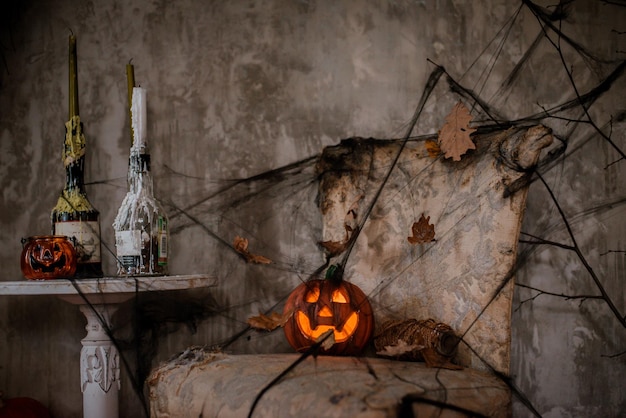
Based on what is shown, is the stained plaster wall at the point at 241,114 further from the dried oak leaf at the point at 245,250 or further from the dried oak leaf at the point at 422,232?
the dried oak leaf at the point at 422,232

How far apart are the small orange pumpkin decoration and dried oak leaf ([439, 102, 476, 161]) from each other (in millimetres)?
561

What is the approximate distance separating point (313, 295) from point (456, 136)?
72 centimetres

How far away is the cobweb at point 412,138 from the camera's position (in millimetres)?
2312

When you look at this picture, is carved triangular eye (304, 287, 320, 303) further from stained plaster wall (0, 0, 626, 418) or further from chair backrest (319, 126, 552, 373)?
stained plaster wall (0, 0, 626, 418)

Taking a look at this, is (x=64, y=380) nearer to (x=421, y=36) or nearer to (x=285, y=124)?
(x=285, y=124)

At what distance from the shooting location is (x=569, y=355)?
228cm

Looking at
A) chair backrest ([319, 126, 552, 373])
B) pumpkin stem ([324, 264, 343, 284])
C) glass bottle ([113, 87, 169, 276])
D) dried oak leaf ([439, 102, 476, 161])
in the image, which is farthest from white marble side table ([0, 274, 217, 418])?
dried oak leaf ([439, 102, 476, 161])

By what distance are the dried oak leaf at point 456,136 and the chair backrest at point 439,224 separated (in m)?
0.03

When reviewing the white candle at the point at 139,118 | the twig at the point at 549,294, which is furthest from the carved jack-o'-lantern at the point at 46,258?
the twig at the point at 549,294

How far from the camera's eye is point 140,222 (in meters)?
1.97

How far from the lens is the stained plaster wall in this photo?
2.34 meters

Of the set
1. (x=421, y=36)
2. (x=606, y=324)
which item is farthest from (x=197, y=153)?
(x=606, y=324)

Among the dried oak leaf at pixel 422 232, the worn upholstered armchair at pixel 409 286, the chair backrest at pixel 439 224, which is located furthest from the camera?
the dried oak leaf at pixel 422 232

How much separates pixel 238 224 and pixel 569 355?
140 cm
